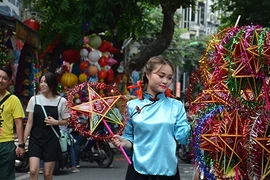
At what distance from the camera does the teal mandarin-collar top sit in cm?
508

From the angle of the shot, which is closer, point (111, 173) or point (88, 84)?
point (88, 84)

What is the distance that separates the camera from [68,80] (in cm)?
1555

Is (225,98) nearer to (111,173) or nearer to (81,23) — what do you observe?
(111,173)

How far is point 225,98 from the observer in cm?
548

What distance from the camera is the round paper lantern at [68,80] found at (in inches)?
612

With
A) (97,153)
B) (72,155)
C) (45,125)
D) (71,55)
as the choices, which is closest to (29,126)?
(45,125)

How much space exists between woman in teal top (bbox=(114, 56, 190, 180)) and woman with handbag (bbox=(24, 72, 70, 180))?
8.38 ft

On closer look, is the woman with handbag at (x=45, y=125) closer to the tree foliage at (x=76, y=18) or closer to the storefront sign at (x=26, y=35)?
the storefront sign at (x=26, y=35)

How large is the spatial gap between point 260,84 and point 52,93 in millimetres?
3226

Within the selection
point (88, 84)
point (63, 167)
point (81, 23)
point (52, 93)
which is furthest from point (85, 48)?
point (88, 84)

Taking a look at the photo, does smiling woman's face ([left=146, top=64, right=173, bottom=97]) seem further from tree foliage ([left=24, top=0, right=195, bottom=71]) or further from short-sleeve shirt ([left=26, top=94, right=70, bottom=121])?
tree foliage ([left=24, top=0, right=195, bottom=71])

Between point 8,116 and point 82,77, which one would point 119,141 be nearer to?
point 8,116

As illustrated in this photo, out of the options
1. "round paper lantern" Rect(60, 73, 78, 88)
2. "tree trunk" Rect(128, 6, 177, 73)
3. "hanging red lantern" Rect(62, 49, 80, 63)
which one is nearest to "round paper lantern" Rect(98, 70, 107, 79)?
"hanging red lantern" Rect(62, 49, 80, 63)

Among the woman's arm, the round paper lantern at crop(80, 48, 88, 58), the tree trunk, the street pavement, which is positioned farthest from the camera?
the tree trunk
